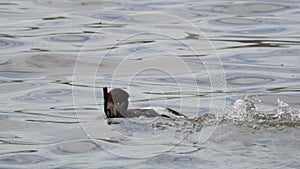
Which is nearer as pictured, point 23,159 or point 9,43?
point 23,159

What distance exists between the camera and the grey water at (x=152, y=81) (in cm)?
866

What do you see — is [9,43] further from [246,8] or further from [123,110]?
[123,110]

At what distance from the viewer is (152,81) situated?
41.2 feet

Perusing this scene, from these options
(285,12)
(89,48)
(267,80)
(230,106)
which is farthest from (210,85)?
(285,12)

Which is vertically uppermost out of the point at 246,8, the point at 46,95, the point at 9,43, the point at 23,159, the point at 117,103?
the point at 246,8

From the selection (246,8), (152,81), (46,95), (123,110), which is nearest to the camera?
(123,110)

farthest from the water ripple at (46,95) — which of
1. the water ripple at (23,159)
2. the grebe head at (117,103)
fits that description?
the water ripple at (23,159)

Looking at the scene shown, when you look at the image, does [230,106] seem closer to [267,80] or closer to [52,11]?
[267,80]

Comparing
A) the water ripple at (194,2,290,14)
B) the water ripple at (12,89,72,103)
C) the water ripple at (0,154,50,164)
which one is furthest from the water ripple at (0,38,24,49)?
the water ripple at (0,154,50,164)

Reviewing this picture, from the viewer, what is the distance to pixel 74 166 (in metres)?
8.27

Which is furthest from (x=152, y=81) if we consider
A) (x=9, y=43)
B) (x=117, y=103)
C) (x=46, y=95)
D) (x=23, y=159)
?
(x=23, y=159)

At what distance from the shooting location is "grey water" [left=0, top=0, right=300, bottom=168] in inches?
341

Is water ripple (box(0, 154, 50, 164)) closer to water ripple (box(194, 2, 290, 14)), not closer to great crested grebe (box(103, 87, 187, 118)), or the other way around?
great crested grebe (box(103, 87, 187, 118))

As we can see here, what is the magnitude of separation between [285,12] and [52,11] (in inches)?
161
